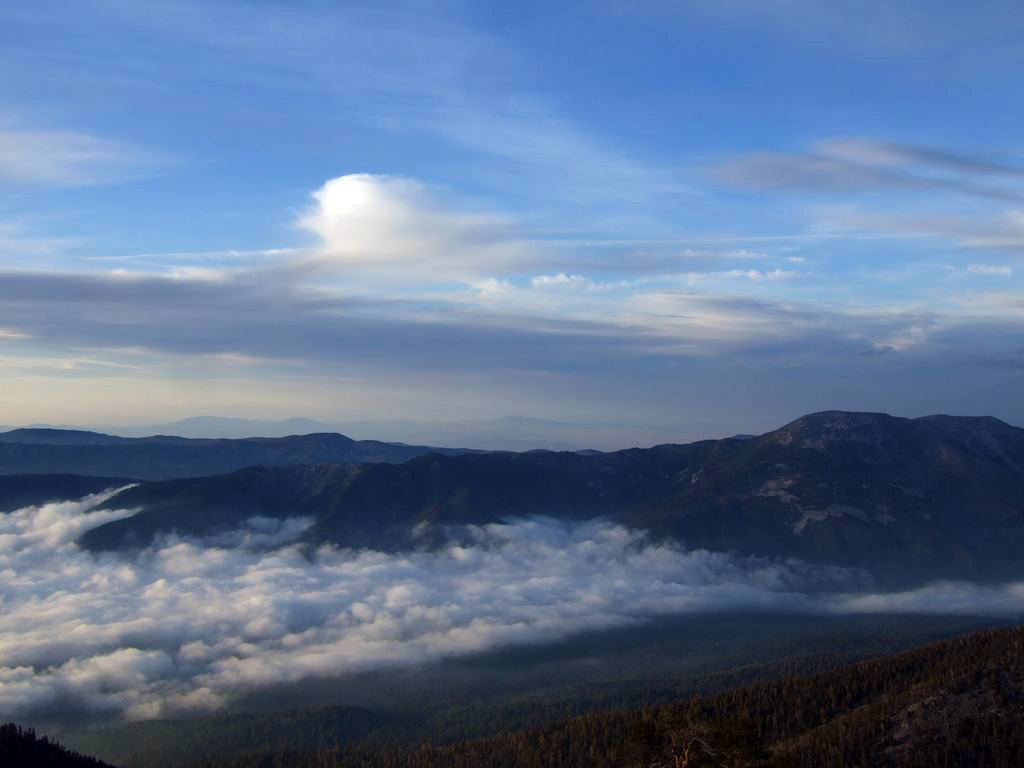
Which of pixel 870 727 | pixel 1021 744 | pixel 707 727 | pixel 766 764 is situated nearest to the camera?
pixel 766 764

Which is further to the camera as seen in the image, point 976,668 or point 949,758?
point 976,668

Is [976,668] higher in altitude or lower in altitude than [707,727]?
lower

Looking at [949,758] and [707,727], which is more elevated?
[707,727]

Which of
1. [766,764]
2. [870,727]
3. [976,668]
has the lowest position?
[870,727]

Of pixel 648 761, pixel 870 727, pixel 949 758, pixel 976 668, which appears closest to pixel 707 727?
pixel 648 761

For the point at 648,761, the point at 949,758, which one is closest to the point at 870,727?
the point at 949,758

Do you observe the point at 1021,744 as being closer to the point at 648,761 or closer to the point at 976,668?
the point at 976,668

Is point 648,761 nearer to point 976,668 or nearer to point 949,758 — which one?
point 949,758

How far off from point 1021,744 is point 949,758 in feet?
42.2

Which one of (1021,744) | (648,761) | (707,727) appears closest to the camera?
(707,727)

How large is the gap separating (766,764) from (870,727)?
11613 cm

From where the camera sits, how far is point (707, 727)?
8406 cm

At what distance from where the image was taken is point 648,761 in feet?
309

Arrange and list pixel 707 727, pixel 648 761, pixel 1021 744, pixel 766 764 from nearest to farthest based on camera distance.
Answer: pixel 766 764 < pixel 707 727 < pixel 648 761 < pixel 1021 744
